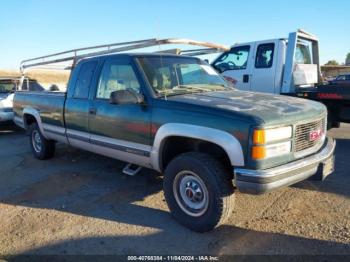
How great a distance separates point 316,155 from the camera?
13.0 feet

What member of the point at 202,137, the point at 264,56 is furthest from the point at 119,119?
the point at 264,56

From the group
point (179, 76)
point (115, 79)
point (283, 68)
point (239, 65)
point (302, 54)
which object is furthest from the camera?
point (239, 65)

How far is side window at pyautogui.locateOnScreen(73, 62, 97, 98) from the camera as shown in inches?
213

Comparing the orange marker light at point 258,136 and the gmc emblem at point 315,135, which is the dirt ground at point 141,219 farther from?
the orange marker light at point 258,136

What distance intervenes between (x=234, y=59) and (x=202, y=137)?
6050mm

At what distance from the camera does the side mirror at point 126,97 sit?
4.21 m

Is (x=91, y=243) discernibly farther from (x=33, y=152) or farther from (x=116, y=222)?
(x=33, y=152)

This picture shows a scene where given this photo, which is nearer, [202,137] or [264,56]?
[202,137]

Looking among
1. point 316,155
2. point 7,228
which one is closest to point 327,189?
point 316,155

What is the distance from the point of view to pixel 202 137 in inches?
144

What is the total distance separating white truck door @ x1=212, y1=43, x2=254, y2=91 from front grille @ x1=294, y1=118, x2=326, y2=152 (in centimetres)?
496

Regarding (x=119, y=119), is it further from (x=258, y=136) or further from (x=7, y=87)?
(x=7, y=87)

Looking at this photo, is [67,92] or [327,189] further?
[67,92]

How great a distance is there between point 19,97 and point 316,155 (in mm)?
6092
